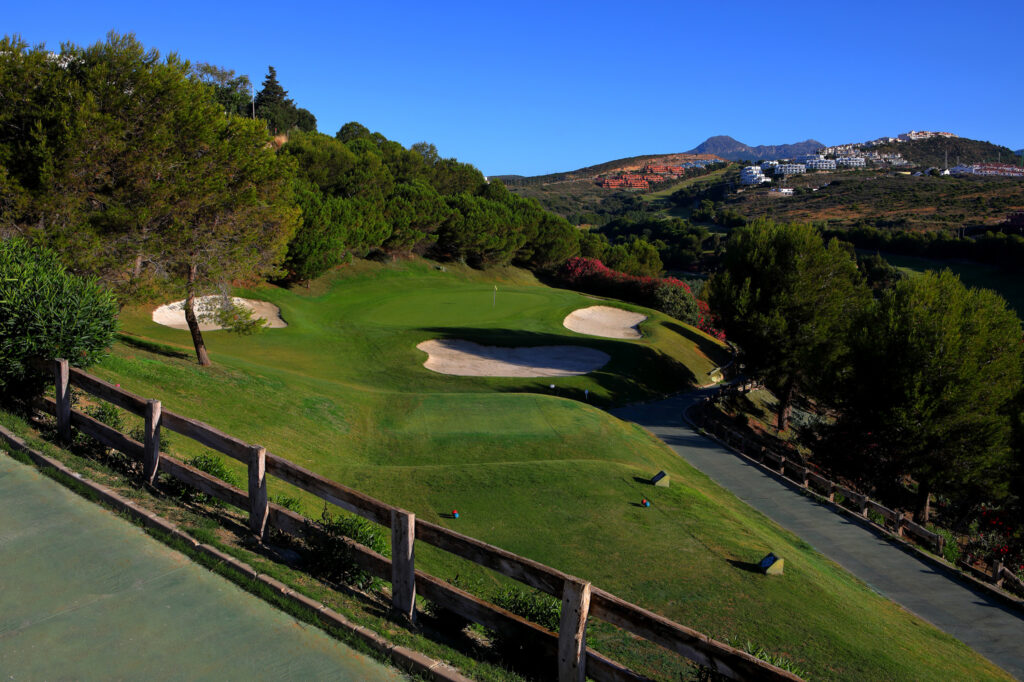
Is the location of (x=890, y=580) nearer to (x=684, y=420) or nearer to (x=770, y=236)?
(x=684, y=420)

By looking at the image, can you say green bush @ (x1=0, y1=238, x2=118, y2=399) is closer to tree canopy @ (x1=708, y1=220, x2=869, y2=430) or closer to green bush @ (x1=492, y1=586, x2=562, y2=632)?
green bush @ (x1=492, y1=586, x2=562, y2=632)

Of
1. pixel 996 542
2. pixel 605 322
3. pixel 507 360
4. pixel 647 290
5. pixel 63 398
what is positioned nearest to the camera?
pixel 63 398

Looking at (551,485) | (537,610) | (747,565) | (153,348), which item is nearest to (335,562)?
(537,610)

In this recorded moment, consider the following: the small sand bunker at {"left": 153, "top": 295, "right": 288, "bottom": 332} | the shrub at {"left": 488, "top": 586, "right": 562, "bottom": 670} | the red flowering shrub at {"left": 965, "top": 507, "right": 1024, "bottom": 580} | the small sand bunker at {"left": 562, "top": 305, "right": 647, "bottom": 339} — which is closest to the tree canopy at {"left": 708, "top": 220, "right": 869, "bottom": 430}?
the red flowering shrub at {"left": 965, "top": 507, "right": 1024, "bottom": 580}

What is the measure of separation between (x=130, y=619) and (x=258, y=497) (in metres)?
→ 1.93

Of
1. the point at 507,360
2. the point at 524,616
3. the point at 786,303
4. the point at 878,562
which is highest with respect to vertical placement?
the point at 786,303

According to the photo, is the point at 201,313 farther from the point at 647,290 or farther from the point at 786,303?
the point at 647,290

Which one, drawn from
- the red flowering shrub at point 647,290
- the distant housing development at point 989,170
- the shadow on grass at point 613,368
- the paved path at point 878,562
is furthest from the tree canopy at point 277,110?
the distant housing development at point 989,170

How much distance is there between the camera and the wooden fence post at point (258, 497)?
747 cm

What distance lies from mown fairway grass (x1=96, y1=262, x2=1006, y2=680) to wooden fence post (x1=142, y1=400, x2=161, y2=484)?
3.69m

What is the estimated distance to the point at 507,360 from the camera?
3797 cm

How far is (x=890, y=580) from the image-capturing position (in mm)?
16859

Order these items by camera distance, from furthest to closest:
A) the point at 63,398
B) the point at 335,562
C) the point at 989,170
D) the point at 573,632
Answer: the point at 989,170, the point at 63,398, the point at 335,562, the point at 573,632

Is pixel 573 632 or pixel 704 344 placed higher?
pixel 573 632
